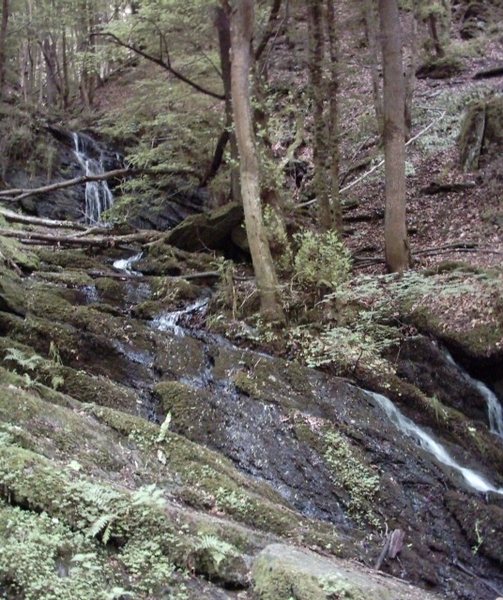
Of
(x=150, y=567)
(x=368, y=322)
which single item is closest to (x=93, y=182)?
(x=368, y=322)

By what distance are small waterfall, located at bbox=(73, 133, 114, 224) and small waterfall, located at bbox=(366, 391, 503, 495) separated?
13.1m

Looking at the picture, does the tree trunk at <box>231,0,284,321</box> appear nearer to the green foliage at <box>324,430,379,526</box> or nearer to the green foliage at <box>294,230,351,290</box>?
the green foliage at <box>294,230,351,290</box>

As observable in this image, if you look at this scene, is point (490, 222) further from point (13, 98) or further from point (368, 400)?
point (13, 98)

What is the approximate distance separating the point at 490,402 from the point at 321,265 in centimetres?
355

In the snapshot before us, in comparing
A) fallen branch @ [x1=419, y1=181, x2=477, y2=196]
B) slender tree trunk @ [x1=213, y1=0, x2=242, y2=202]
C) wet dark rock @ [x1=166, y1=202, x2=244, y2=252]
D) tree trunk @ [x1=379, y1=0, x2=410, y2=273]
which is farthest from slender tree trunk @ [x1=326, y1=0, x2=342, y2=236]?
fallen branch @ [x1=419, y1=181, x2=477, y2=196]

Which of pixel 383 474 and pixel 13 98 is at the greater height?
pixel 13 98

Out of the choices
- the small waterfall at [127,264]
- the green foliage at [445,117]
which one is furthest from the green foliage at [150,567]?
the green foliage at [445,117]

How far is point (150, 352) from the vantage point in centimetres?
770

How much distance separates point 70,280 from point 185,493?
734 cm

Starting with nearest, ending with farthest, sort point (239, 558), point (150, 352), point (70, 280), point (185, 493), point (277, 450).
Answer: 1. point (239, 558)
2. point (185, 493)
3. point (277, 450)
4. point (150, 352)
5. point (70, 280)

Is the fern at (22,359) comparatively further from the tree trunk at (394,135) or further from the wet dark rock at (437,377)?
the tree trunk at (394,135)

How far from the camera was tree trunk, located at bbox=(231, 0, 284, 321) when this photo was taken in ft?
30.5

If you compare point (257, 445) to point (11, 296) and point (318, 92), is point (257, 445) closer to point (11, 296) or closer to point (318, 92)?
point (11, 296)

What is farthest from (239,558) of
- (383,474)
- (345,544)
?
(383,474)
